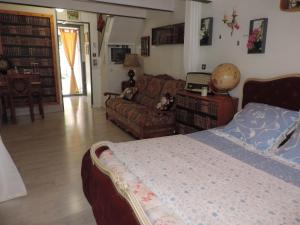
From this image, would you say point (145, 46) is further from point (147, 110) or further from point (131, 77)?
point (147, 110)

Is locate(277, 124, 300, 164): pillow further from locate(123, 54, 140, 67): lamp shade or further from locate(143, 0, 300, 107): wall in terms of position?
locate(123, 54, 140, 67): lamp shade

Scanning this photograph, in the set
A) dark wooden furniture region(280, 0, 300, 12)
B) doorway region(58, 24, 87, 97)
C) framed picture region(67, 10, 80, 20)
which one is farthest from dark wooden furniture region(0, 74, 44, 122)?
dark wooden furniture region(280, 0, 300, 12)

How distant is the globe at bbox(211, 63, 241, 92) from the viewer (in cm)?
261

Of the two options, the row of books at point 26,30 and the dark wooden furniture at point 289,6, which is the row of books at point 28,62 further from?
the dark wooden furniture at point 289,6

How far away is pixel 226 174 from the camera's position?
4.68 ft

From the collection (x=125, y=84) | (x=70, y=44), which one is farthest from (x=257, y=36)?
(x=70, y=44)

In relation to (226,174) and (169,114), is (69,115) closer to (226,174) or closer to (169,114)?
(169,114)

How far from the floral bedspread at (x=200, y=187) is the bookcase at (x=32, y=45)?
14.4 feet

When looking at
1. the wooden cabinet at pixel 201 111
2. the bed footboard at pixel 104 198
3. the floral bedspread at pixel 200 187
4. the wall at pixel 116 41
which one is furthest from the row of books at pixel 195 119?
the wall at pixel 116 41

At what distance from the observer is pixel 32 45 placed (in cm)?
518

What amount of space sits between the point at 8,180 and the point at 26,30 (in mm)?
4061

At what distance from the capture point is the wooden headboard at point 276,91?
2119 mm

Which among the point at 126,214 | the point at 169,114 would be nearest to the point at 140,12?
the point at 169,114

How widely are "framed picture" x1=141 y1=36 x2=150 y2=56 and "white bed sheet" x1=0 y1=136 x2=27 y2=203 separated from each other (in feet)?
11.5
